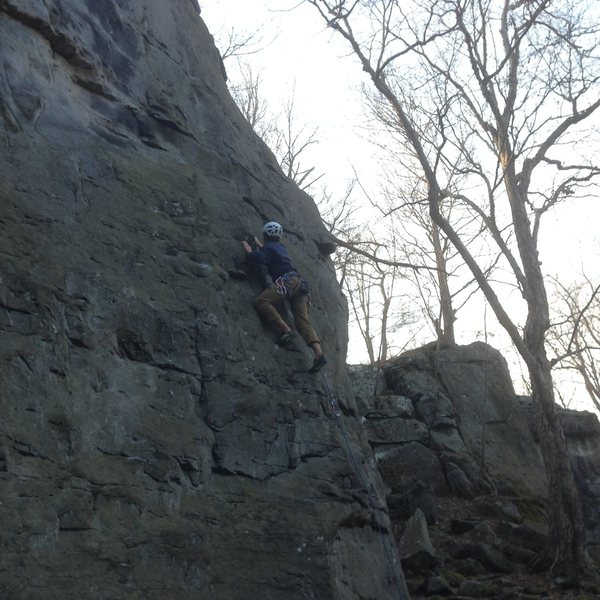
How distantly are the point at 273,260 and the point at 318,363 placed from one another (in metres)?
1.47

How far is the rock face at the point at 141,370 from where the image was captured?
6375mm

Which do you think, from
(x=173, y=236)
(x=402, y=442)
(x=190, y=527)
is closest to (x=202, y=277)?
(x=173, y=236)

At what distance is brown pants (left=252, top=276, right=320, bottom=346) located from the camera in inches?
368

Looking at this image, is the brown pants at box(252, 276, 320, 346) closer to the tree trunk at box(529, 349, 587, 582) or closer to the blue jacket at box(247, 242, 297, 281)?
the blue jacket at box(247, 242, 297, 281)

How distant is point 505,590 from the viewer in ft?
32.1

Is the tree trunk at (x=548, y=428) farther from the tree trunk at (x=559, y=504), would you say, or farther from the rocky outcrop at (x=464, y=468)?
the rocky outcrop at (x=464, y=468)

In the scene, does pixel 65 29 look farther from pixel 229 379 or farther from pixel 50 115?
pixel 229 379

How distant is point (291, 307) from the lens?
997cm

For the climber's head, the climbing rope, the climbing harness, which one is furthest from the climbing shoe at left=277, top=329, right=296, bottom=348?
the climber's head

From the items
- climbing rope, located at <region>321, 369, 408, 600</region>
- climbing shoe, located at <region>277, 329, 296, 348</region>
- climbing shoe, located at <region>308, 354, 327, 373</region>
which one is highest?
climbing shoe, located at <region>277, 329, 296, 348</region>

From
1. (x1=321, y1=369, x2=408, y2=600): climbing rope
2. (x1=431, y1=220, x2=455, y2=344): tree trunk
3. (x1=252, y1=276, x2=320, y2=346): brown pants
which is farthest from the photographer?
(x1=431, y1=220, x2=455, y2=344): tree trunk

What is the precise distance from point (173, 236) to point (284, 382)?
212cm

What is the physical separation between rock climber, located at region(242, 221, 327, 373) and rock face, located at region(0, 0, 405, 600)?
0.69ft

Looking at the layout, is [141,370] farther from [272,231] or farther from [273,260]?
[272,231]
